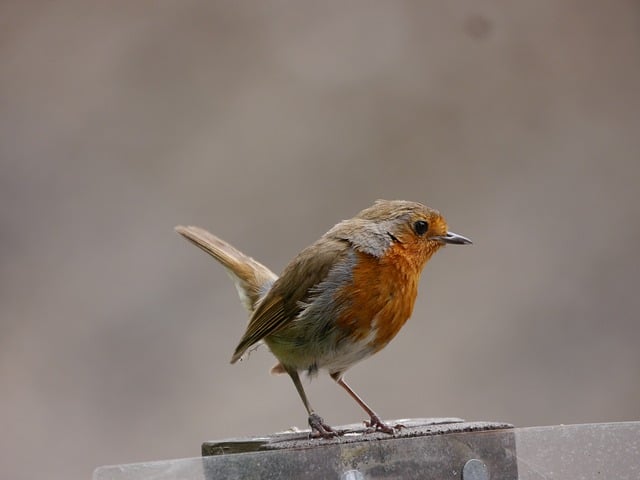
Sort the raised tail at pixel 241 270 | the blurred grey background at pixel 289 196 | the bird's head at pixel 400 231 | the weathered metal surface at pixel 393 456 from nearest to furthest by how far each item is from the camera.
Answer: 1. the weathered metal surface at pixel 393 456
2. the bird's head at pixel 400 231
3. the raised tail at pixel 241 270
4. the blurred grey background at pixel 289 196

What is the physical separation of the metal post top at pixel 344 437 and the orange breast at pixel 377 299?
0.29 metres

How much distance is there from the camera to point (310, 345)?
3342mm

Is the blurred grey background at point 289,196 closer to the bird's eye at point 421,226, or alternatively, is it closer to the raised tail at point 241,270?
the raised tail at point 241,270

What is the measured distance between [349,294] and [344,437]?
1.84ft

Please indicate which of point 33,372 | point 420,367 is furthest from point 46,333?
point 420,367

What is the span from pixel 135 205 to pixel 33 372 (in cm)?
113

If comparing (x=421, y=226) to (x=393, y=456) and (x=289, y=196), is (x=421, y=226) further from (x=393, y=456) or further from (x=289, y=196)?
(x=289, y=196)

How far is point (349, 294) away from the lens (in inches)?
128

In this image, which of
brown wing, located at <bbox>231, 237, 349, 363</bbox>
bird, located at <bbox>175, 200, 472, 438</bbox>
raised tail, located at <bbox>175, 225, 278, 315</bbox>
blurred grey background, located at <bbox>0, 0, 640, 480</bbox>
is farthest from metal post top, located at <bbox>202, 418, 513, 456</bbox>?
blurred grey background, located at <bbox>0, 0, 640, 480</bbox>

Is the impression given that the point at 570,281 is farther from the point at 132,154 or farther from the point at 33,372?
the point at 33,372

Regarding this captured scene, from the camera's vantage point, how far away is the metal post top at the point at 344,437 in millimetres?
2648

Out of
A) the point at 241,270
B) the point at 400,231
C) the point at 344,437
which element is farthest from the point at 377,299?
the point at 241,270

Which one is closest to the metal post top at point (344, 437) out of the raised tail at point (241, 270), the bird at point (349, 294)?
the bird at point (349, 294)

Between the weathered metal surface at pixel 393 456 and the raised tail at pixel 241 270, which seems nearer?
the weathered metal surface at pixel 393 456
